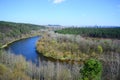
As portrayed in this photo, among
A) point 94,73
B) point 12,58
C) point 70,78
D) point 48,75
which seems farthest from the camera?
point 12,58

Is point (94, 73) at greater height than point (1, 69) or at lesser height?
greater

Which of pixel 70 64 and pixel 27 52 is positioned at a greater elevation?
pixel 70 64

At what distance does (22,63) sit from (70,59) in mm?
15068

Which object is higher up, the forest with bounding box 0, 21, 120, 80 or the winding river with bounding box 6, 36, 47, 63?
the forest with bounding box 0, 21, 120, 80

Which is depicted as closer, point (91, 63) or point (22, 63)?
point (91, 63)

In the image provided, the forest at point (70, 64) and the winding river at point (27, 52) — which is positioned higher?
the forest at point (70, 64)

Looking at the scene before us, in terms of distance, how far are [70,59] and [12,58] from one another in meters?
14.4

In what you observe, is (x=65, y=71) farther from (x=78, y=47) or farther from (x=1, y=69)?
(x=78, y=47)

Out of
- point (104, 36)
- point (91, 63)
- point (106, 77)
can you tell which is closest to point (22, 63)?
point (106, 77)

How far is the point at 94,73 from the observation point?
1431 centimetres

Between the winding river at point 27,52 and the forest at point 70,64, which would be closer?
the forest at point 70,64

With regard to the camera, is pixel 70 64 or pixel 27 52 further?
pixel 27 52

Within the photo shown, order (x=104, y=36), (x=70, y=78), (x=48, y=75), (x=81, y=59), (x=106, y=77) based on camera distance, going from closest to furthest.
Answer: (x=106, y=77)
(x=70, y=78)
(x=48, y=75)
(x=81, y=59)
(x=104, y=36)

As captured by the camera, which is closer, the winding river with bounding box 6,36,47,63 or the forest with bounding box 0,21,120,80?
the forest with bounding box 0,21,120,80
